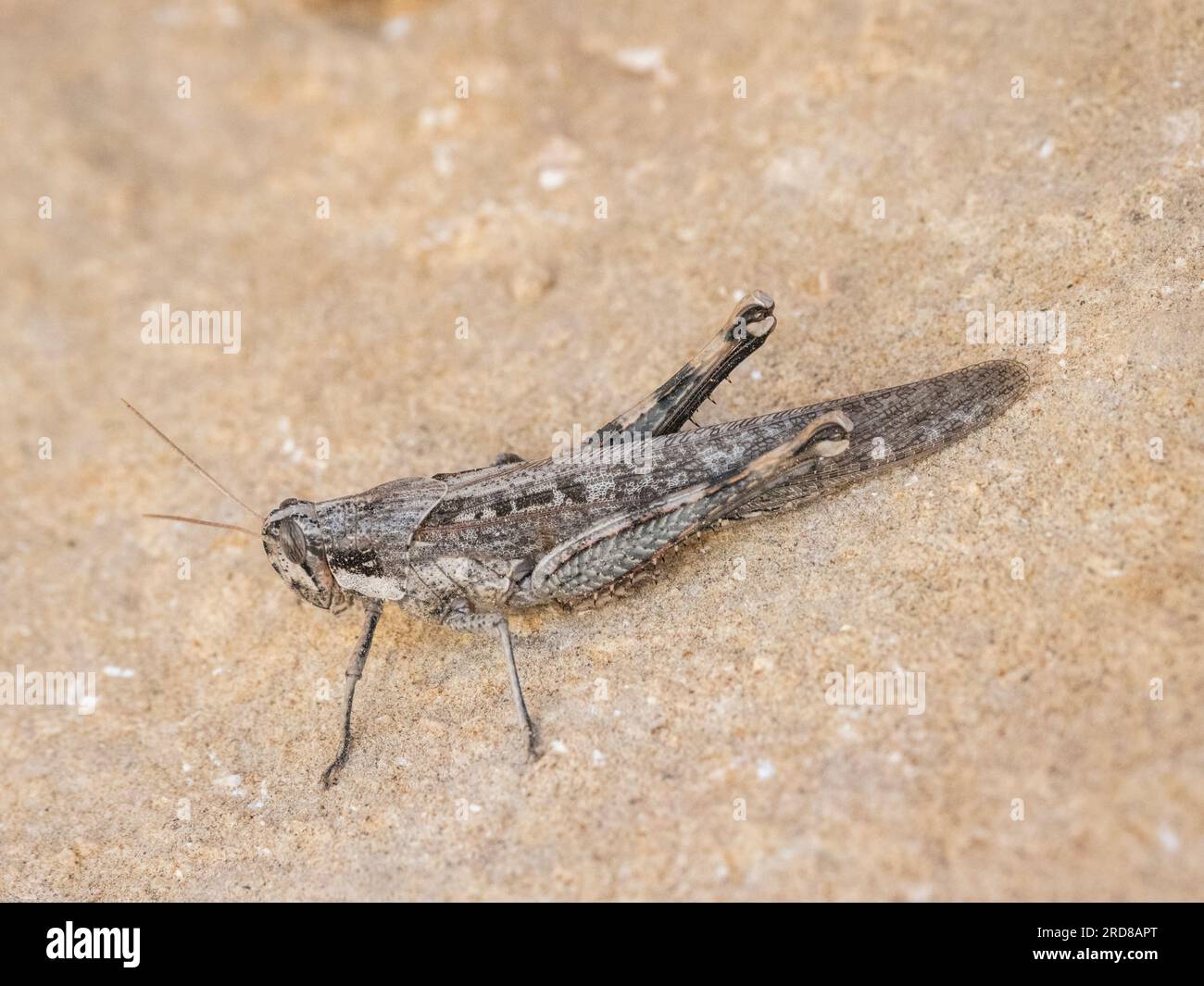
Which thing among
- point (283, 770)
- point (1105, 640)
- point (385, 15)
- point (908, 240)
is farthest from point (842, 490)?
point (385, 15)

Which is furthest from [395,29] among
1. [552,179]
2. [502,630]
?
[502,630]

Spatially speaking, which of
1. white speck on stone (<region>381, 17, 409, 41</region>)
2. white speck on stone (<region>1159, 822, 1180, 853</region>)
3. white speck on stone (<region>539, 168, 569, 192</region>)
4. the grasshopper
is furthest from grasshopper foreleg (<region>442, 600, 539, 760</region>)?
white speck on stone (<region>381, 17, 409, 41</region>)

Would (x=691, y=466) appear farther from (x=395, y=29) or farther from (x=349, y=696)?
(x=395, y=29)

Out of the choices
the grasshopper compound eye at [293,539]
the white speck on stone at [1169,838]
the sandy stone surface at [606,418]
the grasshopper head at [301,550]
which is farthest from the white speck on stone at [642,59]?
the white speck on stone at [1169,838]

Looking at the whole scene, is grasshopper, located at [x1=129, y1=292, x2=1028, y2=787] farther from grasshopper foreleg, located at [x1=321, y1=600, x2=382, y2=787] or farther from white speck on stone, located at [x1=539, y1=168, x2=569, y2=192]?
white speck on stone, located at [x1=539, y1=168, x2=569, y2=192]

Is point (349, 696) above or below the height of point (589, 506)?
below

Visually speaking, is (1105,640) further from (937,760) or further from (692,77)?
(692,77)
